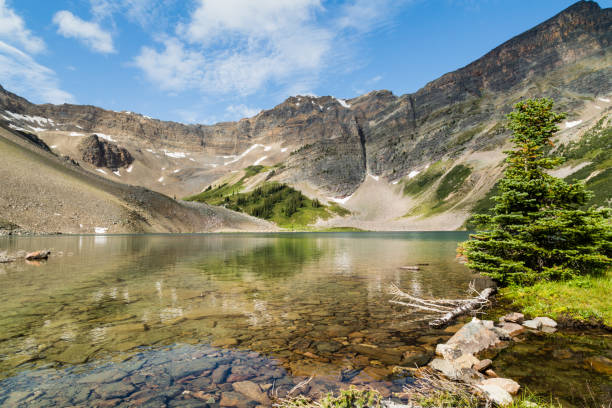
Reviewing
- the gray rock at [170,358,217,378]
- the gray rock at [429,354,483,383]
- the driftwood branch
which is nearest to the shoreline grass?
the driftwood branch

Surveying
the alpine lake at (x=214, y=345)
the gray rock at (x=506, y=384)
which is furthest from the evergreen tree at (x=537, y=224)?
the gray rock at (x=506, y=384)

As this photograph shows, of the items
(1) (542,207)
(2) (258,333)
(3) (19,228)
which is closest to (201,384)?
(2) (258,333)

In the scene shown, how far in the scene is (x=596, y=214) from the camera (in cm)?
1702

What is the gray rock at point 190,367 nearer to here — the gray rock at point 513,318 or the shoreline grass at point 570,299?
the gray rock at point 513,318

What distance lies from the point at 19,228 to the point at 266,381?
127m

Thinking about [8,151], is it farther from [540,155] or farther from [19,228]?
[540,155]

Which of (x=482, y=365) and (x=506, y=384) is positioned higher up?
(x=506, y=384)

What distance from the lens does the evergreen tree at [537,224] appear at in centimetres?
1692

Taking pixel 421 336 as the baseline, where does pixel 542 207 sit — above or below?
above

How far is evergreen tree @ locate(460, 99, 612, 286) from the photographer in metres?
16.9

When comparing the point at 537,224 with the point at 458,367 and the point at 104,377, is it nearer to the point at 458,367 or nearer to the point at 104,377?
the point at 458,367

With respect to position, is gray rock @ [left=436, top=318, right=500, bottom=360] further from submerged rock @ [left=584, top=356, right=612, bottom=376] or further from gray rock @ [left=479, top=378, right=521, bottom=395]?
submerged rock @ [left=584, top=356, right=612, bottom=376]

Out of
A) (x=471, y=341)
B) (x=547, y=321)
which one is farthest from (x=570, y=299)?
(x=471, y=341)

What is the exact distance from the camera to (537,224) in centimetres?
1784
